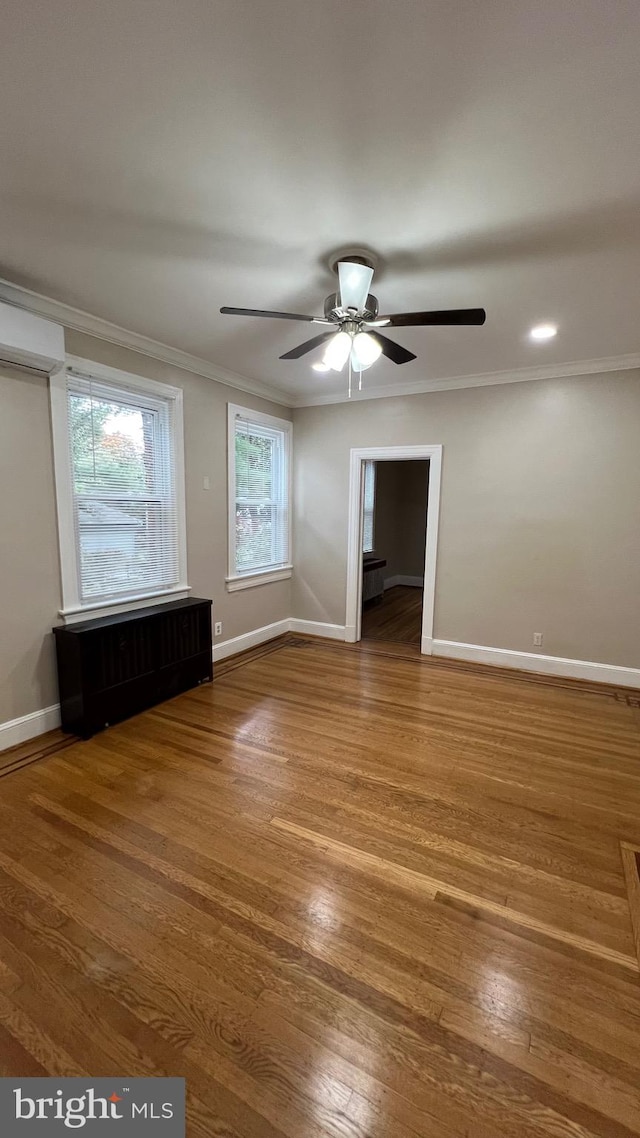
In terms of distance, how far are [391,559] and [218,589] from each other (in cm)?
482

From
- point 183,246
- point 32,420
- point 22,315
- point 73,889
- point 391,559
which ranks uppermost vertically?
point 183,246

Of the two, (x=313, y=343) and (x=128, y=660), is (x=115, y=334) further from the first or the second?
(x=128, y=660)

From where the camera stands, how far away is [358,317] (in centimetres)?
229

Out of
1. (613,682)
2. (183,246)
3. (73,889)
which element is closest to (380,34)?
(183,246)

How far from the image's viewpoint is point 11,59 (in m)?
1.26

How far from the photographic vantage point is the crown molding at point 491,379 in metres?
3.61

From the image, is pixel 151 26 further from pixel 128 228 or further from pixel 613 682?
pixel 613 682

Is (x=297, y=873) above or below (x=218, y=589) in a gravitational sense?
below

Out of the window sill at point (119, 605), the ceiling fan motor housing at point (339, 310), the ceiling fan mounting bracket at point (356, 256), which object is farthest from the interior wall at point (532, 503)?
the ceiling fan mounting bracket at point (356, 256)

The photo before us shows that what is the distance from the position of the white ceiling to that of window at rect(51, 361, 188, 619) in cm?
67

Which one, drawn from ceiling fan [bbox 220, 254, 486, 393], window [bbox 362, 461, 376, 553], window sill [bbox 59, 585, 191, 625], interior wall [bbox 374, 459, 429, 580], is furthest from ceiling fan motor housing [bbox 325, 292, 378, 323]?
interior wall [bbox 374, 459, 429, 580]

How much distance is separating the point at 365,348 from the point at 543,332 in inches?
59.8

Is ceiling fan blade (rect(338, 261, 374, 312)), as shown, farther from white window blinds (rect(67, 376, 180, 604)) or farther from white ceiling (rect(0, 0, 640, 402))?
white window blinds (rect(67, 376, 180, 604))

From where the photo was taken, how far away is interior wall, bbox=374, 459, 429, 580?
8.32m
